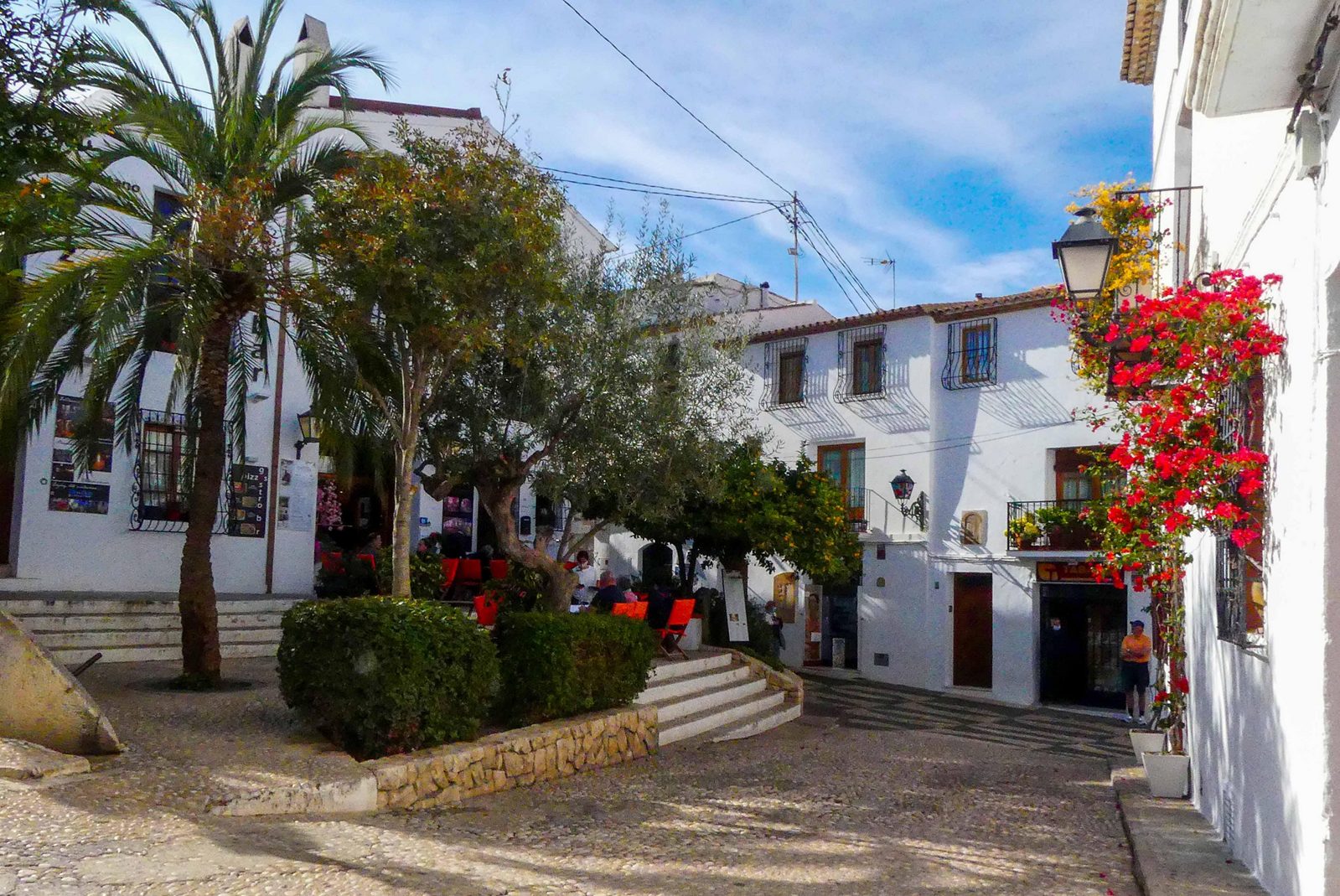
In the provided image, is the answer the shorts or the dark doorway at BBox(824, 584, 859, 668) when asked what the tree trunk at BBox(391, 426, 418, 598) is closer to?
the shorts

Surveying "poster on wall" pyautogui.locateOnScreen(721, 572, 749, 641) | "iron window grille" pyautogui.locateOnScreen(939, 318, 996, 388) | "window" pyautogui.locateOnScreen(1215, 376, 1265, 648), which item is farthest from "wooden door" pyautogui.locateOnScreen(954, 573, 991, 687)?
"window" pyautogui.locateOnScreen(1215, 376, 1265, 648)

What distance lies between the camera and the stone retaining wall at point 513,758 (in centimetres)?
830

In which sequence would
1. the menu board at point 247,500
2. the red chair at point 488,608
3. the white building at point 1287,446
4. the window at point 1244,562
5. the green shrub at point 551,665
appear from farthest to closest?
the menu board at point 247,500 → the red chair at point 488,608 → the green shrub at point 551,665 → the window at point 1244,562 → the white building at point 1287,446

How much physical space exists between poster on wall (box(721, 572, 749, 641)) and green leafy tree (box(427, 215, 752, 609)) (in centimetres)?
615

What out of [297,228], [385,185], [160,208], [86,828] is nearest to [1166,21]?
[385,185]

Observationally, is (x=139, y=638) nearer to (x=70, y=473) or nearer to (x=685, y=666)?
(x=70, y=473)

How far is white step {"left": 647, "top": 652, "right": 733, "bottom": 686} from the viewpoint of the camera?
47.2 feet

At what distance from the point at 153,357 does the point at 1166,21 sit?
13015 mm

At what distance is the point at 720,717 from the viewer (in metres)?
14.5

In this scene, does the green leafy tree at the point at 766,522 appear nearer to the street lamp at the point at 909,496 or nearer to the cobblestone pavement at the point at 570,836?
the street lamp at the point at 909,496

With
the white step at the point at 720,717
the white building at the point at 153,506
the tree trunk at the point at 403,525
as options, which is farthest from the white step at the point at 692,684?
the white building at the point at 153,506

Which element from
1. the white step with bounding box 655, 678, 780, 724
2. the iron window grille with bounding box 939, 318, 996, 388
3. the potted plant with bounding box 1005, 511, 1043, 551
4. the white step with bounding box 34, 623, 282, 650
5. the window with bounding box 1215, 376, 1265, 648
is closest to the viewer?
the window with bounding box 1215, 376, 1265, 648

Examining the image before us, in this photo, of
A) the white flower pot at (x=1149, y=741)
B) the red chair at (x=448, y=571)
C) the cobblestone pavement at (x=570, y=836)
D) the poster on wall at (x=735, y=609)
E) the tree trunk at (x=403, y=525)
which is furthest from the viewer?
the poster on wall at (x=735, y=609)

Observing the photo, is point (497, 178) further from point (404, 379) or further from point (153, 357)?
point (153, 357)
